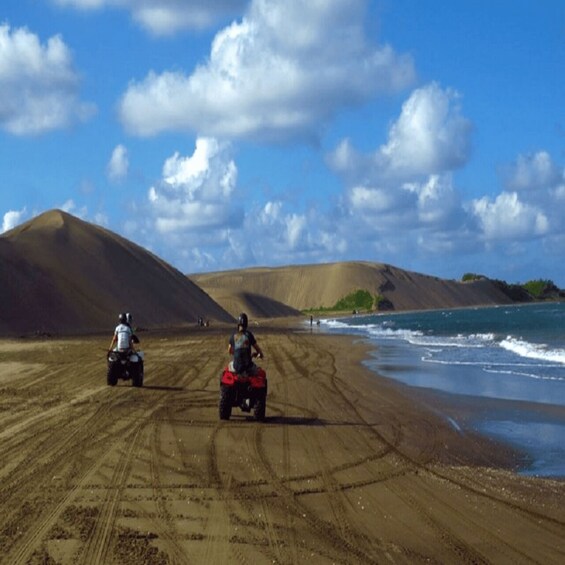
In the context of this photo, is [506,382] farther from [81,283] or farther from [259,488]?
[81,283]

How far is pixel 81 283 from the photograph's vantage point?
268 ft

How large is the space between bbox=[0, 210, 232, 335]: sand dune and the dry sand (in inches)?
1937

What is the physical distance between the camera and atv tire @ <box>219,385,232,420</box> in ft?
50.4

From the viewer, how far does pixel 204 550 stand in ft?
24.3

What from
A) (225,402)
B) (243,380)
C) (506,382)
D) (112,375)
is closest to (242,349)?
(243,380)

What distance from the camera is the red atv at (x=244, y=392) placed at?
15336 mm

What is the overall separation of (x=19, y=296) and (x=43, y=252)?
15513mm

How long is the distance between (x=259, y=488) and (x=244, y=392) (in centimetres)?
554

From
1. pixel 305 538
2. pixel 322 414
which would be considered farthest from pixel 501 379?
pixel 305 538

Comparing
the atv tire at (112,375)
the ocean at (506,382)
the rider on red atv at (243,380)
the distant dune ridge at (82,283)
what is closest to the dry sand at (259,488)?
the rider on red atv at (243,380)

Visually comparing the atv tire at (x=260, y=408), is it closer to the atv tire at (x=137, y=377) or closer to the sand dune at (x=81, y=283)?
the atv tire at (x=137, y=377)

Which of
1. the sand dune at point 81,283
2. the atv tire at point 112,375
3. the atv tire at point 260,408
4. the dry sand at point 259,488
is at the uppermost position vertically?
the sand dune at point 81,283

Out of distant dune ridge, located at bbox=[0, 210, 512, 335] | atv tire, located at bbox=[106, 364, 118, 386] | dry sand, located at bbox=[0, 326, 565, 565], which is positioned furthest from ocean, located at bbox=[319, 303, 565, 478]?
distant dune ridge, located at bbox=[0, 210, 512, 335]

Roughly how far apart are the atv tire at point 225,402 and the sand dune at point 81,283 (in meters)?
49.0
